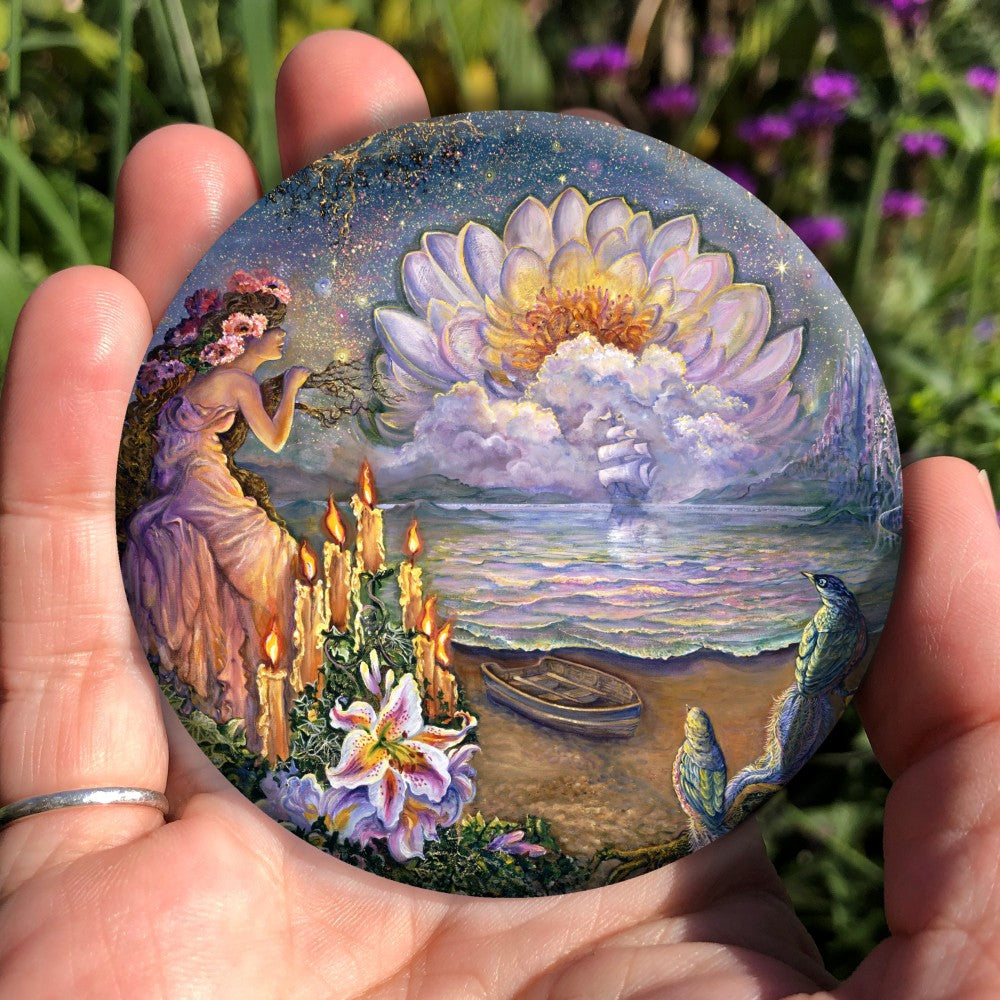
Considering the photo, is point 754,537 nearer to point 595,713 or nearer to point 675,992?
point 595,713

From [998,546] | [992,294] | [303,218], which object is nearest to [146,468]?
[303,218]

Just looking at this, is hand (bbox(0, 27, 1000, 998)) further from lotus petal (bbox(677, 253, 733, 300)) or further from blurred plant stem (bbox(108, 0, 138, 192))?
lotus petal (bbox(677, 253, 733, 300))

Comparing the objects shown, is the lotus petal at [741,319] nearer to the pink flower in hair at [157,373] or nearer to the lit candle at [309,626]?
the lit candle at [309,626]

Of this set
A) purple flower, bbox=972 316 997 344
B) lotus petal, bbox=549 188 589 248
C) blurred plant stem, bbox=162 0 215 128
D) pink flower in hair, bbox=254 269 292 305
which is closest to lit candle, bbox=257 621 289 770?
pink flower in hair, bbox=254 269 292 305

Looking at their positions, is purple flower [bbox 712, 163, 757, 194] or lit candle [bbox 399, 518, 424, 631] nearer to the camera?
lit candle [bbox 399, 518, 424, 631]

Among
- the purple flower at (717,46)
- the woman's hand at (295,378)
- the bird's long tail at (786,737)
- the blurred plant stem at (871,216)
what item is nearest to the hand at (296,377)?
the woman's hand at (295,378)
